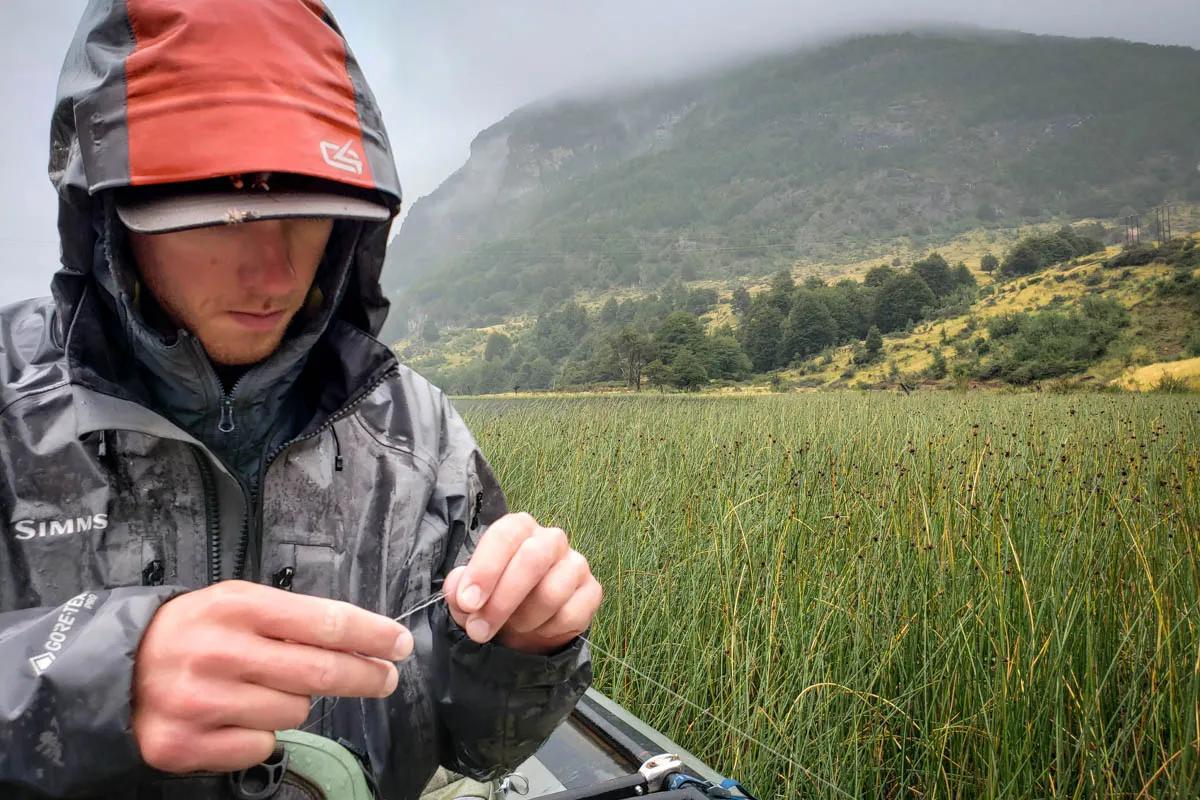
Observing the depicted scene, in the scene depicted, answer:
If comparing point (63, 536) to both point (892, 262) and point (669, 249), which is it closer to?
point (892, 262)

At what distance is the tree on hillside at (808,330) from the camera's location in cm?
5753

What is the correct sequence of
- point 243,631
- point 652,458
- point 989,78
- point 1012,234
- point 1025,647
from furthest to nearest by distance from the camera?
point 989,78
point 1012,234
point 652,458
point 1025,647
point 243,631

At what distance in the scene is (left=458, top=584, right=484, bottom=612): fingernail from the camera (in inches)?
34.3

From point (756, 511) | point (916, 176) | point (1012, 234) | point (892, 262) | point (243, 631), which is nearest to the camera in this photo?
point (243, 631)

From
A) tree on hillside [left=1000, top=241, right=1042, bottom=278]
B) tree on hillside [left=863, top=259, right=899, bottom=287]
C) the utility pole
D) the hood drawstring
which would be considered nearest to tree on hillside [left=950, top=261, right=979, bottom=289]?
tree on hillside [left=1000, top=241, right=1042, bottom=278]

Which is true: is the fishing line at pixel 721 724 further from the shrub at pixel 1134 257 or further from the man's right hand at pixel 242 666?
the shrub at pixel 1134 257

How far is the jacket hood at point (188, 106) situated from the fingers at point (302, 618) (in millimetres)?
615

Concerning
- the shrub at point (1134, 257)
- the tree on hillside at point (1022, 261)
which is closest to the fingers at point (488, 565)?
the shrub at point (1134, 257)

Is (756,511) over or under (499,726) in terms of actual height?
under

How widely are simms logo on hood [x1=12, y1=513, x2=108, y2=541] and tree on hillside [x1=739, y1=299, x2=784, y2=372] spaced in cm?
5797

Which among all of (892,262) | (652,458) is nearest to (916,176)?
(892,262)

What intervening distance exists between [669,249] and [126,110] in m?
161

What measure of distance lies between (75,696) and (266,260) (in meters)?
0.65

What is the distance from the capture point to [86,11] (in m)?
1.08
